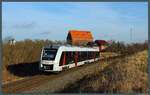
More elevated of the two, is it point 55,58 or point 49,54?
point 49,54

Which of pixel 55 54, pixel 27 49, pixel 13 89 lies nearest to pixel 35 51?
pixel 27 49

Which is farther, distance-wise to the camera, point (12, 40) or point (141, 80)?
point (12, 40)

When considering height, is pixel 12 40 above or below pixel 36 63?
above

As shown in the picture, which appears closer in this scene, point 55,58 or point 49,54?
point 55,58

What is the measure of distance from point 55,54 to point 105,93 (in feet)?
28.3

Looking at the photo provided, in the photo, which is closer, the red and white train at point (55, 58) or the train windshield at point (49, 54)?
the red and white train at point (55, 58)

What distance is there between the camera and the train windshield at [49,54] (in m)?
18.3

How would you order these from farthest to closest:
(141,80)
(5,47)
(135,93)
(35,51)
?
(35,51), (5,47), (141,80), (135,93)

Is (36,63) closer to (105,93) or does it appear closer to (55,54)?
(55,54)

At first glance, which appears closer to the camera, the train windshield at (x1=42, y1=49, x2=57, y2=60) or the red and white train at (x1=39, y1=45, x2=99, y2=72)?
the red and white train at (x1=39, y1=45, x2=99, y2=72)

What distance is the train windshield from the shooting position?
18.3m

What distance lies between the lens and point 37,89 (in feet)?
43.4

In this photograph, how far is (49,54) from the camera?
18500mm

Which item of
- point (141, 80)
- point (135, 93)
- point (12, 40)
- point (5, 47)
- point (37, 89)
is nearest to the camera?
point (135, 93)
